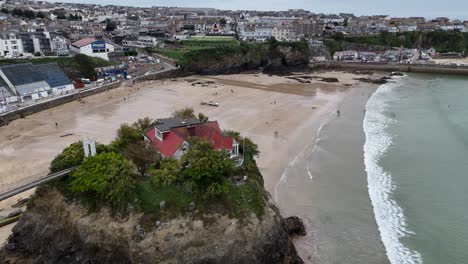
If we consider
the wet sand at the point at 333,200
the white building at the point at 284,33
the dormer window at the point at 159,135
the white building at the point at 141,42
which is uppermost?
the white building at the point at 284,33

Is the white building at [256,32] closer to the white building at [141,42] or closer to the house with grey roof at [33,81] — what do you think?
the white building at [141,42]

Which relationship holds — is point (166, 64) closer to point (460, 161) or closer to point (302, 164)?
point (302, 164)

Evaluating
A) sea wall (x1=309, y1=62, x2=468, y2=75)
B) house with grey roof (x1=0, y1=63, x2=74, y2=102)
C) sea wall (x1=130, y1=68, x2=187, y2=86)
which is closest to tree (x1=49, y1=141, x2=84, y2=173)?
house with grey roof (x1=0, y1=63, x2=74, y2=102)

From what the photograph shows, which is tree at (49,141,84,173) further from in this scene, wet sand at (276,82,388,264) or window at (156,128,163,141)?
wet sand at (276,82,388,264)

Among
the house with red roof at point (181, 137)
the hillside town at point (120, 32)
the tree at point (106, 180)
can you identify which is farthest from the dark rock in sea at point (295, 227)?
the hillside town at point (120, 32)

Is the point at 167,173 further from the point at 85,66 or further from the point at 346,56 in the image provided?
the point at 346,56

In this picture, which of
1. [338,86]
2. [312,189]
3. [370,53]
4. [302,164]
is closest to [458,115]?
[338,86]

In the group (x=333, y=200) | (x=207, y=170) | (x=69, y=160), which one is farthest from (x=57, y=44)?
(x=207, y=170)
